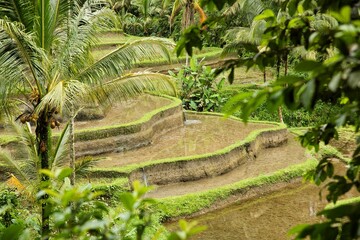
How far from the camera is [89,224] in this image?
1.27m

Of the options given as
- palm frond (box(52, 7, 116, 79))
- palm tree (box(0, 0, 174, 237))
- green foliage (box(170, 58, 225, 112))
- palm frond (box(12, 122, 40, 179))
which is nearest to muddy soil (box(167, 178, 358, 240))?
palm frond (box(12, 122, 40, 179))

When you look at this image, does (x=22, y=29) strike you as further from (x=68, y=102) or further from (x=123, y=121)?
(x=123, y=121)

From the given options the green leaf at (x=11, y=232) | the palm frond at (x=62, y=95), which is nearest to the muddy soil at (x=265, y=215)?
the palm frond at (x=62, y=95)

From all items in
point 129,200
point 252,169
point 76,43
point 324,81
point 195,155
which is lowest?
point 252,169

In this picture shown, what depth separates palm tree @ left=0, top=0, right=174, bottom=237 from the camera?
5.16m

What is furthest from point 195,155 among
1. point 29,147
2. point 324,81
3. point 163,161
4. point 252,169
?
point 324,81

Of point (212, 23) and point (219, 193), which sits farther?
point (219, 193)

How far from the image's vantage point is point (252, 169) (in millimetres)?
9500

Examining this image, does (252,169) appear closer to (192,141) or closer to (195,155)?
(195,155)

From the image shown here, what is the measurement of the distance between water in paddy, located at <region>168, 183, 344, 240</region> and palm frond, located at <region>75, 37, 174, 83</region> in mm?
2658

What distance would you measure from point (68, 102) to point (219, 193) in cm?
344

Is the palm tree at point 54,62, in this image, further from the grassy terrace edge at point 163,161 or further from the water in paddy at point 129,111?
the water in paddy at point 129,111

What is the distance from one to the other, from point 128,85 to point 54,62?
829 millimetres

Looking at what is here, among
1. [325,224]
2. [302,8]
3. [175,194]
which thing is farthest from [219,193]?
[325,224]
